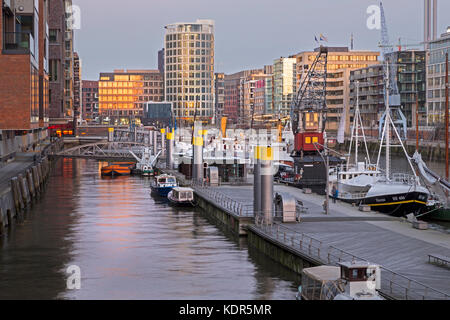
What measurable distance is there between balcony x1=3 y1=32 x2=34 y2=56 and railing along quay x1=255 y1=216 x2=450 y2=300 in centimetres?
2634

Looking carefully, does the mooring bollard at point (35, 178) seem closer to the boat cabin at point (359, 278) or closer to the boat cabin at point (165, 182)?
the boat cabin at point (165, 182)

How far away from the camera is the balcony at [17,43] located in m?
65.7

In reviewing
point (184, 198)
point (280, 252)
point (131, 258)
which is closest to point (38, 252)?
point (131, 258)

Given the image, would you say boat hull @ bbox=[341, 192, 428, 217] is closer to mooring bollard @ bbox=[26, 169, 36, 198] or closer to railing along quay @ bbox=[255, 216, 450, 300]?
railing along quay @ bbox=[255, 216, 450, 300]

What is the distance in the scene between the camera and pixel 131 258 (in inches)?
1953

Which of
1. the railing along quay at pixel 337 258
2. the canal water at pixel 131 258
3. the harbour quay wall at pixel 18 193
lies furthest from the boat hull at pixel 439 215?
the harbour quay wall at pixel 18 193

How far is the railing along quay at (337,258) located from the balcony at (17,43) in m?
26.3

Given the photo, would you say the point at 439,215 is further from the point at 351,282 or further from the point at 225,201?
the point at 351,282

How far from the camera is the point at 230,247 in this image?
52906 millimetres

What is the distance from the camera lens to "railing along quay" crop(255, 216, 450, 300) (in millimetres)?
30891

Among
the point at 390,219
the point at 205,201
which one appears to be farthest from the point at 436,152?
the point at 390,219

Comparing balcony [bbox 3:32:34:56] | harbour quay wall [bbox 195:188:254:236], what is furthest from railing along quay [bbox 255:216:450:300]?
balcony [bbox 3:32:34:56]

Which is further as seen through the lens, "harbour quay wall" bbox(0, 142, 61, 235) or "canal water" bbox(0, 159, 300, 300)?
"harbour quay wall" bbox(0, 142, 61, 235)
